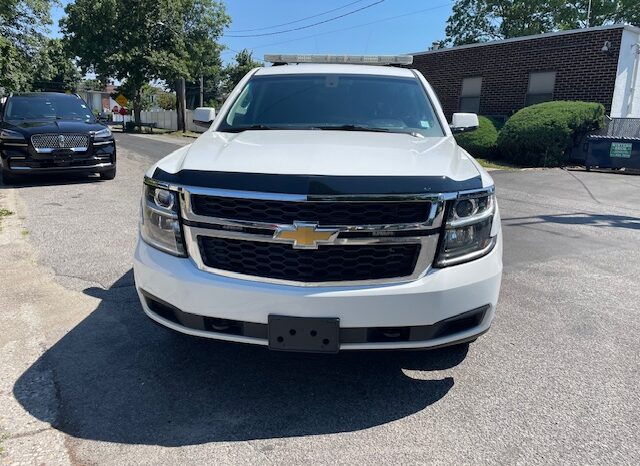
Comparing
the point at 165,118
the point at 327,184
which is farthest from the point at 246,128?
the point at 165,118

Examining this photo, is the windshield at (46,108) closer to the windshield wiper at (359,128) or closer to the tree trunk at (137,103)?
the windshield wiper at (359,128)

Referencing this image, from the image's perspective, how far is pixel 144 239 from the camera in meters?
2.96

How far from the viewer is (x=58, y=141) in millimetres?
9406

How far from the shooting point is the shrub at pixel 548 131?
50.6ft

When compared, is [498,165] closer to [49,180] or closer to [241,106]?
[49,180]

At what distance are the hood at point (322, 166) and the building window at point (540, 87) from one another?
1733 centimetres

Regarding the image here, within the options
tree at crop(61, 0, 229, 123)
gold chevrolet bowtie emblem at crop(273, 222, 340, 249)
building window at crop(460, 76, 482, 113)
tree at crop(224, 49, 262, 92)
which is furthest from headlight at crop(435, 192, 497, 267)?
tree at crop(224, 49, 262, 92)

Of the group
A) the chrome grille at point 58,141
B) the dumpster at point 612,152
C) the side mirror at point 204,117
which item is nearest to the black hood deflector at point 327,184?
the side mirror at point 204,117

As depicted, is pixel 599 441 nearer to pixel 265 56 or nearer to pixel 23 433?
pixel 23 433

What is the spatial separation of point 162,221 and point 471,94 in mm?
20669

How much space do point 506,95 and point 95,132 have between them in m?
15.5

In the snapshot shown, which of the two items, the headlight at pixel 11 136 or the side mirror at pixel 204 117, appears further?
the headlight at pixel 11 136

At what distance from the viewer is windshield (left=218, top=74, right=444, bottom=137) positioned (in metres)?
3.93

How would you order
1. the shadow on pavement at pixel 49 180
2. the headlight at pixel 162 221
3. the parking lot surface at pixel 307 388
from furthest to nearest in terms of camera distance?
the shadow on pavement at pixel 49 180 → the headlight at pixel 162 221 → the parking lot surface at pixel 307 388
